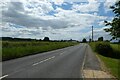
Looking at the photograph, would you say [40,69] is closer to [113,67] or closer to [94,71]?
[94,71]

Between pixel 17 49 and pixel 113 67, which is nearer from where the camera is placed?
pixel 113 67

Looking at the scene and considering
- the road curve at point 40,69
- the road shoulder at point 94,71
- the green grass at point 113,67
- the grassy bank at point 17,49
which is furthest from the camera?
the grassy bank at point 17,49

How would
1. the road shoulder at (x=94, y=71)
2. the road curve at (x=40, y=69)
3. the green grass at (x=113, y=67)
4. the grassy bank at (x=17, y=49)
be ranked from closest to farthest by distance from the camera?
1. the road curve at (x=40, y=69)
2. the road shoulder at (x=94, y=71)
3. the green grass at (x=113, y=67)
4. the grassy bank at (x=17, y=49)

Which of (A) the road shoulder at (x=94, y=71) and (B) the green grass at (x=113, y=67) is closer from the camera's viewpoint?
(A) the road shoulder at (x=94, y=71)

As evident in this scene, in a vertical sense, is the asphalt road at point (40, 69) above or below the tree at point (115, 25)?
below

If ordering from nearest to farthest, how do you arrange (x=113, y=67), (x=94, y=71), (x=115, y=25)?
(x=94, y=71) < (x=113, y=67) < (x=115, y=25)

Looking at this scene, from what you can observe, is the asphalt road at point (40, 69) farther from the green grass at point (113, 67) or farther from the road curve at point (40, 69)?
the green grass at point (113, 67)

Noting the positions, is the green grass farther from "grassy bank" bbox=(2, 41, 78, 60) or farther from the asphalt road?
"grassy bank" bbox=(2, 41, 78, 60)

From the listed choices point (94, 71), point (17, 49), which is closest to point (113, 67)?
point (94, 71)

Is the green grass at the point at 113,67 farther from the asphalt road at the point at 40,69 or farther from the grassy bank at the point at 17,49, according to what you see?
the grassy bank at the point at 17,49

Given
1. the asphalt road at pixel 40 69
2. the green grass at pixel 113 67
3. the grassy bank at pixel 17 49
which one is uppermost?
the grassy bank at pixel 17 49

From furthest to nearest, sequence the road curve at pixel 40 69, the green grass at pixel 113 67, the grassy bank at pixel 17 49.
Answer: the grassy bank at pixel 17 49
the green grass at pixel 113 67
the road curve at pixel 40 69

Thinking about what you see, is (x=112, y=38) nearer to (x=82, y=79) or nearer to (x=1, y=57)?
(x=1, y=57)

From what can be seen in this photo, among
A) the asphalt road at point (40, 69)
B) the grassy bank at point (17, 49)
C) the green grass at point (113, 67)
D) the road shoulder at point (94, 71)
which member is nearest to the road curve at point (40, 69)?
the asphalt road at point (40, 69)
